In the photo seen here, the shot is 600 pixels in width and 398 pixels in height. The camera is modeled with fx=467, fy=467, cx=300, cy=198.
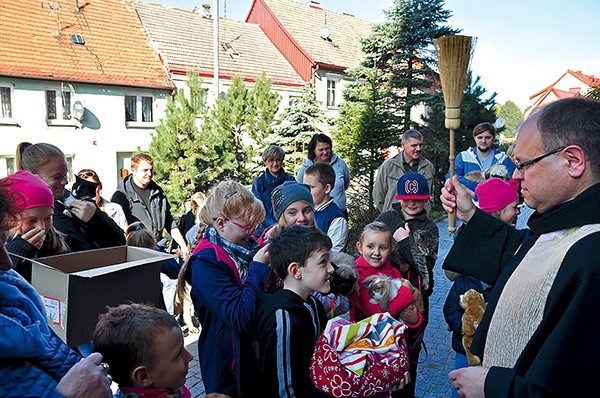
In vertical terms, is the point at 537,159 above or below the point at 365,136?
below

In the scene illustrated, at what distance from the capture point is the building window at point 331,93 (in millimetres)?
26691

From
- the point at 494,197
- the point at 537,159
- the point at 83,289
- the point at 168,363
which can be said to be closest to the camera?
the point at 537,159

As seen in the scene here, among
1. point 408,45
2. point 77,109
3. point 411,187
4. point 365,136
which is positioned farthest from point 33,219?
point 77,109

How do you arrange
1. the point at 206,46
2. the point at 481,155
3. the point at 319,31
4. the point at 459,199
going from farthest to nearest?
the point at 319,31 → the point at 206,46 → the point at 481,155 → the point at 459,199

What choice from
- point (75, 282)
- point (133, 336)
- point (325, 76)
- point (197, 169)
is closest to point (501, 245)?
point (133, 336)

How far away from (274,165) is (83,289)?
434 centimetres

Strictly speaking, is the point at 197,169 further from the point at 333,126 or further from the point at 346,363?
the point at 346,363

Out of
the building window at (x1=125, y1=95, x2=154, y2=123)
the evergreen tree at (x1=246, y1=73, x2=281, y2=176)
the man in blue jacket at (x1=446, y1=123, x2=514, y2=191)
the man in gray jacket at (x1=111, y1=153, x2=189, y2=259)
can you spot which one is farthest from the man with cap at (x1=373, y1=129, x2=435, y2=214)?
the building window at (x1=125, y1=95, x2=154, y2=123)

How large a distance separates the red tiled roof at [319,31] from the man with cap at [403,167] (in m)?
20.8

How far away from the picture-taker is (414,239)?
382 centimetres

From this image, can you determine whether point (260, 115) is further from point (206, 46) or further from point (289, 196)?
point (289, 196)

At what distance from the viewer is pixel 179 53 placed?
2195 cm

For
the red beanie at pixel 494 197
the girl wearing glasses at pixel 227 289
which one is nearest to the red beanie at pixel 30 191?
the girl wearing glasses at pixel 227 289

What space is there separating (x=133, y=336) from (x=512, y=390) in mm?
1425
